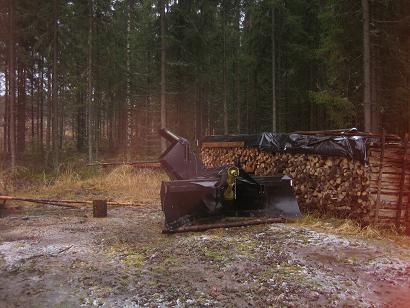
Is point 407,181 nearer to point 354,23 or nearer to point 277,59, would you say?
point 354,23

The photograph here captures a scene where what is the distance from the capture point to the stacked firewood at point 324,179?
24.6 ft

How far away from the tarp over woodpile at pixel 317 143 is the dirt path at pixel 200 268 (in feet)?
5.75

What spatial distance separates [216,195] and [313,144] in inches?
101

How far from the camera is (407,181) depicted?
7.37 m

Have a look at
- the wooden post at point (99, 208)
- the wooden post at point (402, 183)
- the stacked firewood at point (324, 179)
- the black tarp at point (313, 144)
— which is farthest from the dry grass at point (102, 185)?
the wooden post at point (402, 183)

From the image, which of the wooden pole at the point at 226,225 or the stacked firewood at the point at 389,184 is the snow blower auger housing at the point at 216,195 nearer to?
the wooden pole at the point at 226,225

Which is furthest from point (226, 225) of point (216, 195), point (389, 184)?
point (389, 184)

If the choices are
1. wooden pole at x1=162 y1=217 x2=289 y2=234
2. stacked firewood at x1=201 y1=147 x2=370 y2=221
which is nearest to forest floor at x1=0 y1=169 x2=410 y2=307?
wooden pole at x1=162 y1=217 x2=289 y2=234

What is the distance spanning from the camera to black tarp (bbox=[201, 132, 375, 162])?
7344 mm

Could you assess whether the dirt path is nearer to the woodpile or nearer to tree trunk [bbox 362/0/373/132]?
the woodpile

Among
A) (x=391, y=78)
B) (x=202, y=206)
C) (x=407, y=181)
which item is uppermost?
(x=391, y=78)

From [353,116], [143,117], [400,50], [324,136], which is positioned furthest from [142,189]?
[143,117]

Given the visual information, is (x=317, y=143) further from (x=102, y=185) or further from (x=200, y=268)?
(x=102, y=185)

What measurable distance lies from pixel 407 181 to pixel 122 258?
209 inches
